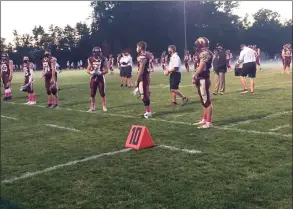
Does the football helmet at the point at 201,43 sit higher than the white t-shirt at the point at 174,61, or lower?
higher

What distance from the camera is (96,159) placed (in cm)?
601

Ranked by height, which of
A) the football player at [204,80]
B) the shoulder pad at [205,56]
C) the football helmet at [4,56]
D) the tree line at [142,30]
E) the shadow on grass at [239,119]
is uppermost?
the tree line at [142,30]

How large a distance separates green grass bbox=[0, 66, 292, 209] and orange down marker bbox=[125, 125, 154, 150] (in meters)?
0.13

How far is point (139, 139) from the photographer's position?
21.0ft

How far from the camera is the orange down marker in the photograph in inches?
250

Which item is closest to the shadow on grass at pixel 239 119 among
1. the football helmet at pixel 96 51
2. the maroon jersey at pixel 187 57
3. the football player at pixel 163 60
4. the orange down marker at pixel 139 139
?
the orange down marker at pixel 139 139

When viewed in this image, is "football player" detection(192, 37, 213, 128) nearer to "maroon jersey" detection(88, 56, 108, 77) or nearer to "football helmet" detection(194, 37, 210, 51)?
"football helmet" detection(194, 37, 210, 51)

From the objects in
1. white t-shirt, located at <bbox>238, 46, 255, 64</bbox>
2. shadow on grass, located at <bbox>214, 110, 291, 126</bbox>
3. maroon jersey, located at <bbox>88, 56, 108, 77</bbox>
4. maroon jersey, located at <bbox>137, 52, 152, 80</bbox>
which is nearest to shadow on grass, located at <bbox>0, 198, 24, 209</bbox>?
maroon jersey, located at <bbox>88, 56, 108, 77</bbox>

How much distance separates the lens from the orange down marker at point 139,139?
6.34 metres

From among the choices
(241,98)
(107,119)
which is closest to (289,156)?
(107,119)

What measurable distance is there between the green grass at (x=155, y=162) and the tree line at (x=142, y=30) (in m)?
1.33

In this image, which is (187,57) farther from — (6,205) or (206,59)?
(6,205)

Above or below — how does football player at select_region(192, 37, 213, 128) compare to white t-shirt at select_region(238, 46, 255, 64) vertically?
below

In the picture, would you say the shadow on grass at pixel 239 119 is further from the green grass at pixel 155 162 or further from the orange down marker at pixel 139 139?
the orange down marker at pixel 139 139
